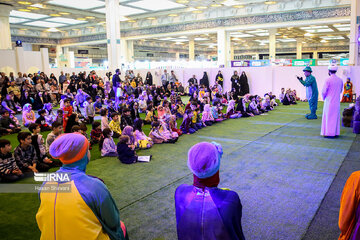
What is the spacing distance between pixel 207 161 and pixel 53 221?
0.87m

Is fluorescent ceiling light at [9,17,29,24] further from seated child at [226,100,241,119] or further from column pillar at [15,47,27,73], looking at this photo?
seated child at [226,100,241,119]

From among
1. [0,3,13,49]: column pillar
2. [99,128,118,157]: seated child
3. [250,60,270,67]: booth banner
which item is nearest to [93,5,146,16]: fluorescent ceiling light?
[0,3,13,49]: column pillar

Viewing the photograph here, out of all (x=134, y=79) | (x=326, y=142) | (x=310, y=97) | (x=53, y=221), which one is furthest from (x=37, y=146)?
(x=134, y=79)

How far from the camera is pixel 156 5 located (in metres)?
16.0

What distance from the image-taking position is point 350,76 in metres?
12.5

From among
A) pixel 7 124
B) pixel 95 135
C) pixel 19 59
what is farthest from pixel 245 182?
pixel 19 59

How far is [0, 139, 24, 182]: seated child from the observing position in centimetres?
415

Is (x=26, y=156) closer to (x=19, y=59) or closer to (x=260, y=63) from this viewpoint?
(x=19, y=59)

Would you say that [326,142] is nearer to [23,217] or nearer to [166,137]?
[166,137]

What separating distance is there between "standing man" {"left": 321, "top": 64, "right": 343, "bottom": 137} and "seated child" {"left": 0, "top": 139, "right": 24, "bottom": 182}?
228 inches

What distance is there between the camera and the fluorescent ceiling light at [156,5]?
15200 millimetres

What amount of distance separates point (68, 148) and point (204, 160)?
740 millimetres

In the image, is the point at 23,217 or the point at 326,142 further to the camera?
the point at 326,142

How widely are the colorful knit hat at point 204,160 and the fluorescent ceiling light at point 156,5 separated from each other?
48.4ft
